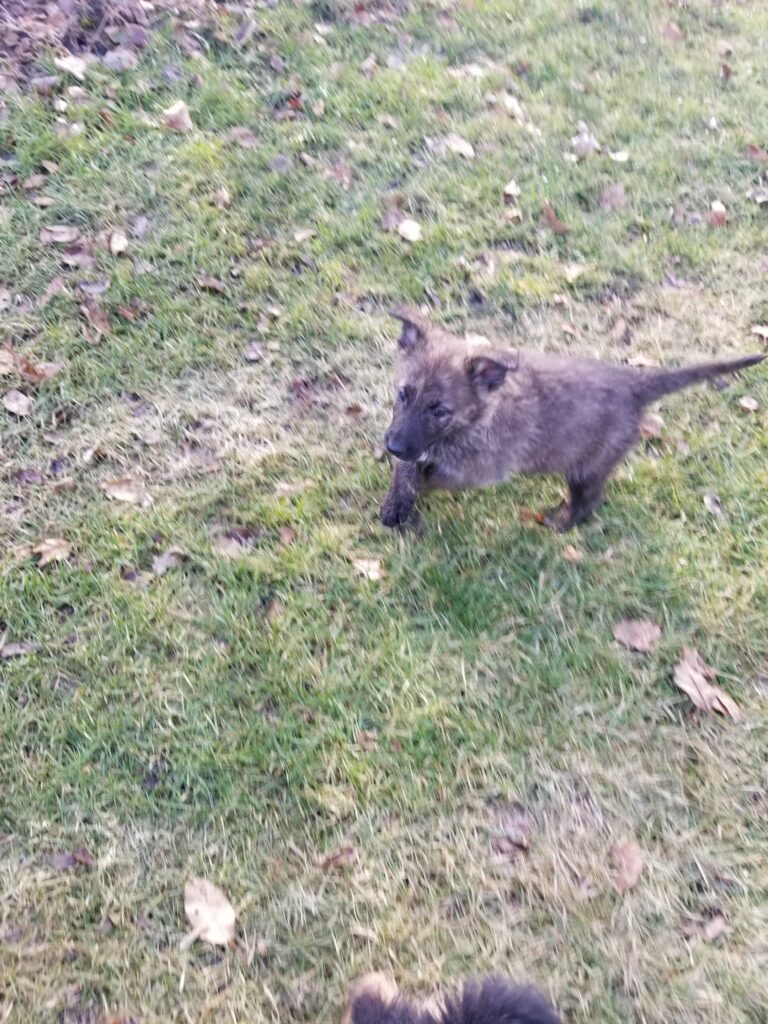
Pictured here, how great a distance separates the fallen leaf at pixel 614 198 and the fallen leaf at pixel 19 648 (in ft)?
15.8

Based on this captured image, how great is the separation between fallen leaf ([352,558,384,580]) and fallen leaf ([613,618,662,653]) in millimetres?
1182

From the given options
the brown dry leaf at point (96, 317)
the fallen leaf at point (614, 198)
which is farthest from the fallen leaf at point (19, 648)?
the fallen leaf at point (614, 198)

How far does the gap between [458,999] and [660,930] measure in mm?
1115

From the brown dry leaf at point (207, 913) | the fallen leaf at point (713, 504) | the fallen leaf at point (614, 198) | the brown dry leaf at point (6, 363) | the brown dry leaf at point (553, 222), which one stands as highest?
the fallen leaf at point (614, 198)

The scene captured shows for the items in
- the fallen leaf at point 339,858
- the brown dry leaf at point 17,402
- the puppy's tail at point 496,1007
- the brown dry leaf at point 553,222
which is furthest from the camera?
the brown dry leaf at point 553,222

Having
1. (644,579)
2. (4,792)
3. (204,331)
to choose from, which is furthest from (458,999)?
(204,331)

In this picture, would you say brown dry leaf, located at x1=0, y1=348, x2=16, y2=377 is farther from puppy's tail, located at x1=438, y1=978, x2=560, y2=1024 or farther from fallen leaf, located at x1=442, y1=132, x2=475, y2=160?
puppy's tail, located at x1=438, y1=978, x2=560, y2=1024

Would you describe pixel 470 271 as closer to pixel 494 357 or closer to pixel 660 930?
pixel 494 357

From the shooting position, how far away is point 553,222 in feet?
17.6

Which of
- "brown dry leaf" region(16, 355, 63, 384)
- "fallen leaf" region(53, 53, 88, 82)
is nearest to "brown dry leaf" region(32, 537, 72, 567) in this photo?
"brown dry leaf" region(16, 355, 63, 384)

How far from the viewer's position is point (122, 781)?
3059 mm

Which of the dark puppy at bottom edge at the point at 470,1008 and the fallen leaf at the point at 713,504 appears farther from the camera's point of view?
the fallen leaf at the point at 713,504

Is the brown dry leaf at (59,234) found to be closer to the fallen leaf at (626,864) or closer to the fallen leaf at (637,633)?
the fallen leaf at (637,633)

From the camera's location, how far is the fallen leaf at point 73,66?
542 centimetres
